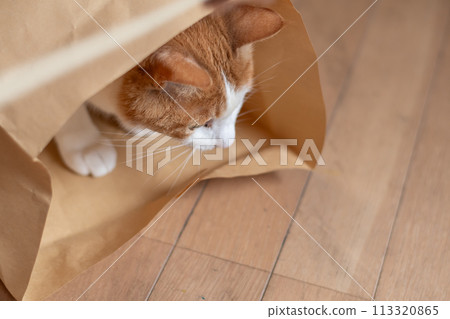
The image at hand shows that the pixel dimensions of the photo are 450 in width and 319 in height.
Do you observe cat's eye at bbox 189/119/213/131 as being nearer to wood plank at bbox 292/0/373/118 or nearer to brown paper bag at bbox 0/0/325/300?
brown paper bag at bbox 0/0/325/300

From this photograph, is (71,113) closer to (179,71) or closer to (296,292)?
(179,71)

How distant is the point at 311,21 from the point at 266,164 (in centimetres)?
57

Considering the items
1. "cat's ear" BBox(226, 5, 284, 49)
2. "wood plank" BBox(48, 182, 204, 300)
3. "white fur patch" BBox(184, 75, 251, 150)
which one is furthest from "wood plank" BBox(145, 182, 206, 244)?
"cat's ear" BBox(226, 5, 284, 49)

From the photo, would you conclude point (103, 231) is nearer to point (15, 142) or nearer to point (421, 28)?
point (15, 142)

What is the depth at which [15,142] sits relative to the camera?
765mm

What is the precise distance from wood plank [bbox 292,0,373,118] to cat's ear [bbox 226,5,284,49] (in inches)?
16.3

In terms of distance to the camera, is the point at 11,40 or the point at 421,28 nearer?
the point at 11,40

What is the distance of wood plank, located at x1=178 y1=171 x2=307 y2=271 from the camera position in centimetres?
105

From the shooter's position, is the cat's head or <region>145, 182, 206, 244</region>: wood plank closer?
the cat's head

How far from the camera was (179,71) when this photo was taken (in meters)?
0.83

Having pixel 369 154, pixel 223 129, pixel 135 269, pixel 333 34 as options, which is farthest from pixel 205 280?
pixel 333 34

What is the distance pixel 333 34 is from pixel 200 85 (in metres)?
0.76

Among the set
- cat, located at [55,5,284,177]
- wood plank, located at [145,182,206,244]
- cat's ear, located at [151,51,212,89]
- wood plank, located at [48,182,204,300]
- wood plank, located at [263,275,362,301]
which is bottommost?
wood plank, located at [263,275,362,301]

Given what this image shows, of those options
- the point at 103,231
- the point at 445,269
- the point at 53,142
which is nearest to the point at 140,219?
the point at 103,231
